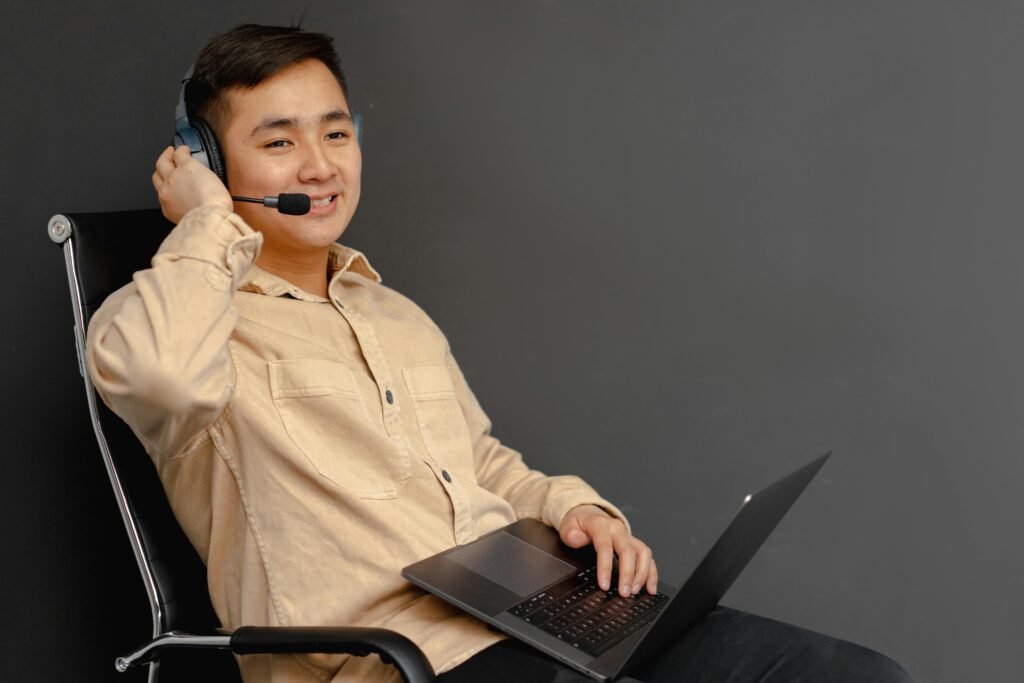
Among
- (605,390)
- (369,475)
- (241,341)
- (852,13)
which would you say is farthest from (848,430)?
(241,341)

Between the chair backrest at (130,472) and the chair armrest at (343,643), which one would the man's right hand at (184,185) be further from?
the chair armrest at (343,643)

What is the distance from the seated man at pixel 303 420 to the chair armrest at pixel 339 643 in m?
0.11

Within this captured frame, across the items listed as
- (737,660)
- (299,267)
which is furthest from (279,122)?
(737,660)

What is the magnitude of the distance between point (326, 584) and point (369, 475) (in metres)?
0.16

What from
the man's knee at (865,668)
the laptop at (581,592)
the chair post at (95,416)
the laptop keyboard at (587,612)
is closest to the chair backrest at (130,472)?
the chair post at (95,416)

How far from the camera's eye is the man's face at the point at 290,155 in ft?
4.74

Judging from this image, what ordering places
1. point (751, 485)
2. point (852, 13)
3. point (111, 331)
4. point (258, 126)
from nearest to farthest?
point (111, 331) → point (258, 126) → point (852, 13) → point (751, 485)

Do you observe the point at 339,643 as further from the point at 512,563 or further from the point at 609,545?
the point at 609,545

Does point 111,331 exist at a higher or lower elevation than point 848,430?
higher

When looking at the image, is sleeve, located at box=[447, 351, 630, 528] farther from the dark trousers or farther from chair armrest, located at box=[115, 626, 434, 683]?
chair armrest, located at box=[115, 626, 434, 683]

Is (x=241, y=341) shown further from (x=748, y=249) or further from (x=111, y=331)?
(x=748, y=249)

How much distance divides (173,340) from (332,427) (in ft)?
0.97

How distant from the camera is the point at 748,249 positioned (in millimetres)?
2084

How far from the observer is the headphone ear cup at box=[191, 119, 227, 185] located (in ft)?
4.63
